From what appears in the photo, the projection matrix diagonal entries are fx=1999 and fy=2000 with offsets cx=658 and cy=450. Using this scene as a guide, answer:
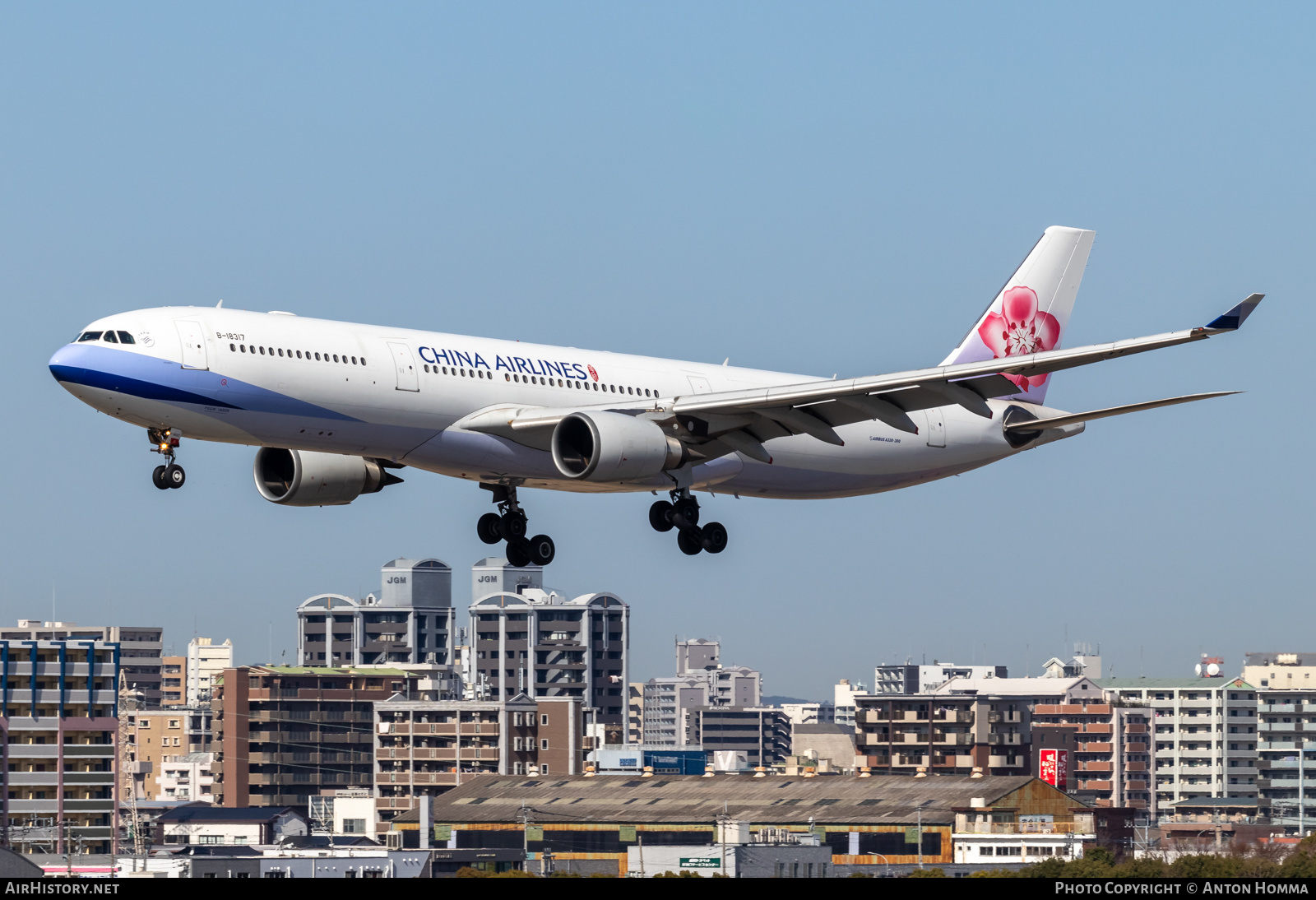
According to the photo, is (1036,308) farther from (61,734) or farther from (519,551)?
(61,734)

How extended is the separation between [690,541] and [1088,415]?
1159cm

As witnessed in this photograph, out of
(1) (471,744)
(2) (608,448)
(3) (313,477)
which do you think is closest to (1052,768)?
(1) (471,744)

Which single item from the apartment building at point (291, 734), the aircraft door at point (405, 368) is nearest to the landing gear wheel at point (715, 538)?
the aircraft door at point (405, 368)

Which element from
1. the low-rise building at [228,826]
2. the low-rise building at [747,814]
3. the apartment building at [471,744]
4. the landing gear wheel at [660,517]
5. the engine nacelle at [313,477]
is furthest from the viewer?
the apartment building at [471,744]

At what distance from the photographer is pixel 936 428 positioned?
193 feet

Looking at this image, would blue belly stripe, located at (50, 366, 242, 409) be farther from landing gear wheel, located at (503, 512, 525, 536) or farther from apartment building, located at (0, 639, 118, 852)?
apartment building, located at (0, 639, 118, 852)

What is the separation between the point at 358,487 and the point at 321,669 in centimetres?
14122

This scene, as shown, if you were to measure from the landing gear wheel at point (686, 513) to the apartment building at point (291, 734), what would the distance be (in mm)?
130349

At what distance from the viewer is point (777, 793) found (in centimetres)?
12331

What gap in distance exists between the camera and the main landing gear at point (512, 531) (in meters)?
53.8

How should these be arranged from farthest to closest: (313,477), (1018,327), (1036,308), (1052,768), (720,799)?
(1052,768)
(720,799)
(1036,308)
(1018,327)
(313,477)

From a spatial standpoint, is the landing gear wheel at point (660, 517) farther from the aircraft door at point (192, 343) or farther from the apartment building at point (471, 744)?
the apartment building at point (471, 744)

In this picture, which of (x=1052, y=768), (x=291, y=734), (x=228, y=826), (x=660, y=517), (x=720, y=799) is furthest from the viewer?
(x=291, y=734)

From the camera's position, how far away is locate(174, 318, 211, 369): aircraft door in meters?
45.2
